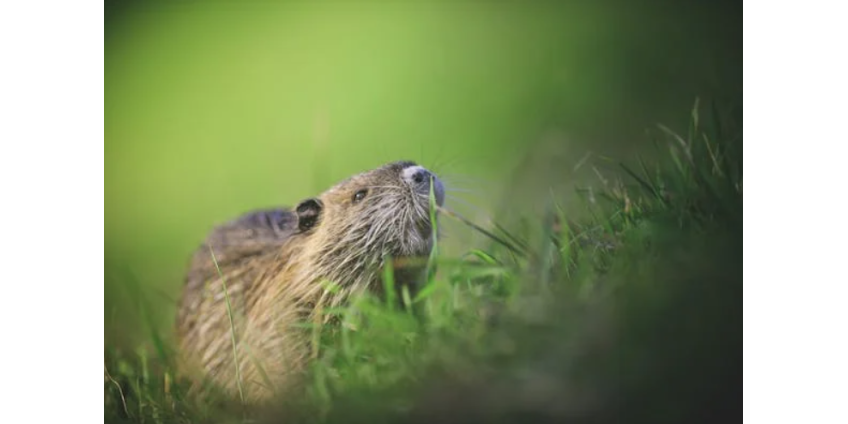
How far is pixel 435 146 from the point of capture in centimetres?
315

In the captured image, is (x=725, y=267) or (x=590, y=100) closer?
(x=725, y=267)

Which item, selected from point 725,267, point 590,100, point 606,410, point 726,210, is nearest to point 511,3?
point 590,100

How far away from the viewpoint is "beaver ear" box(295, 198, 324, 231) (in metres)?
2.72

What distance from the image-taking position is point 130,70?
3.15m

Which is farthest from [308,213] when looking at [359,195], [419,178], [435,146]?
[435,146]

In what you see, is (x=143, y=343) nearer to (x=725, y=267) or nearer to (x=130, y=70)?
(x=130, y=70)

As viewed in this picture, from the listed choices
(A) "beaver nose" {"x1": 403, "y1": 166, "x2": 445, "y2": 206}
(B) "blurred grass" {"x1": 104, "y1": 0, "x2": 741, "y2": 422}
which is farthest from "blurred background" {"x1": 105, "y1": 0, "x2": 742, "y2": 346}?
(A) "beaver nose" {"x1": 403, "y1": 166, "x2": 445, "y2": 206}

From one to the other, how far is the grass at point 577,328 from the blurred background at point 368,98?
24cm

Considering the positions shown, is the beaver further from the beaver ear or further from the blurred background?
the blurred background

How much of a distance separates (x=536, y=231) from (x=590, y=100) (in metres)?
0.57

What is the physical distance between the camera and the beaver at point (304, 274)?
244cm

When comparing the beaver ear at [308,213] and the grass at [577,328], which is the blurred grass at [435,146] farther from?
the beaver ear at [308,213]

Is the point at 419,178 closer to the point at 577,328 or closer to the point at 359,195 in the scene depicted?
the point at 359,195

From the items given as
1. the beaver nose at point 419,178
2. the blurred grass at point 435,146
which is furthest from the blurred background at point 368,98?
the beaver nose at point 419,178
